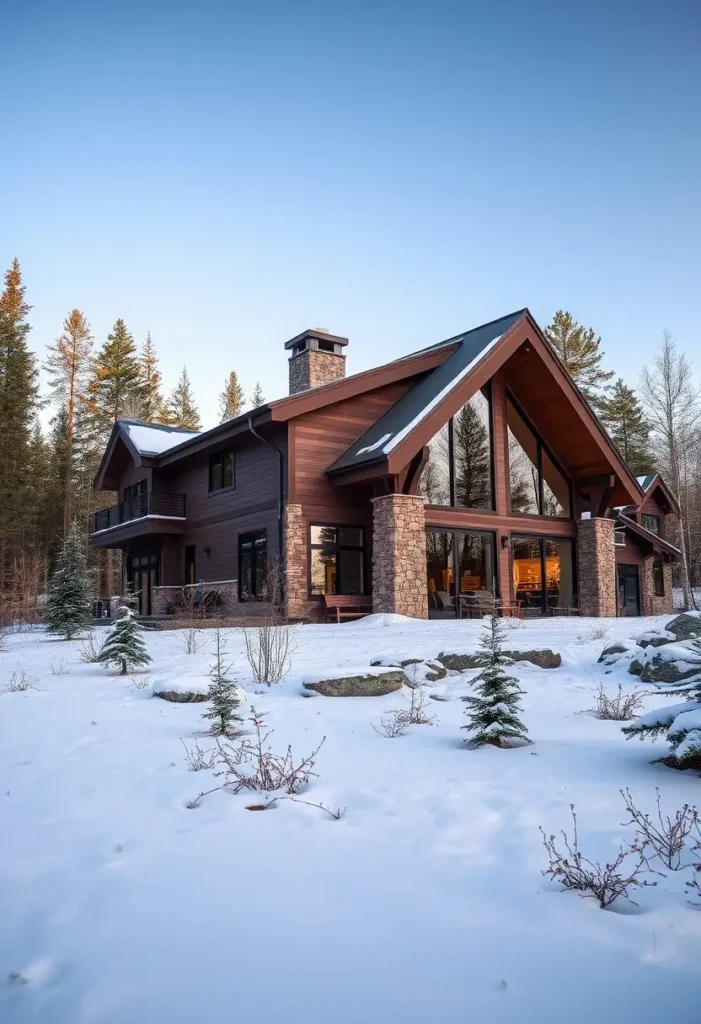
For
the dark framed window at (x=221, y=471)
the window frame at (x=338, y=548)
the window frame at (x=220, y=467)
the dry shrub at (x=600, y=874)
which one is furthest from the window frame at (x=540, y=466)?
the dry shrub at (x=600, y=874)

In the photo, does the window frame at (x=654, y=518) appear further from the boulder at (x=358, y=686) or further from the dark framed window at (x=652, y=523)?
the boulder at (x=358, y=686)

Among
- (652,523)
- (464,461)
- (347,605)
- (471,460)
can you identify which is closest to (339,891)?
(347,605)

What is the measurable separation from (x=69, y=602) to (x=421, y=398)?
915 centimetres

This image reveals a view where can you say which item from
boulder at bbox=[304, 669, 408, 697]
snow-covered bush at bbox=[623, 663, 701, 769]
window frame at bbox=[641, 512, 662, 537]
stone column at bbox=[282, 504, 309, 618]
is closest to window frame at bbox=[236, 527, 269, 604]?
stone column at bbox=[282, 504, 309, 618]

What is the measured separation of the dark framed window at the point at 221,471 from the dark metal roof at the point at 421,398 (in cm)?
372

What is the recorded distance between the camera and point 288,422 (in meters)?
16.8

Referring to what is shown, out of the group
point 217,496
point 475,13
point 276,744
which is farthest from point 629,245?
point 276,744

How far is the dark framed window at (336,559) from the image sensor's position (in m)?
16.9

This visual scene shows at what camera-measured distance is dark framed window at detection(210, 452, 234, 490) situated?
64.4 ft

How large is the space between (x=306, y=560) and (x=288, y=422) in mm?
3190

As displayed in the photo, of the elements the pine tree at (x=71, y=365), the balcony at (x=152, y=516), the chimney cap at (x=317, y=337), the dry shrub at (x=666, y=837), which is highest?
the pine tree at (x=71, y=365)

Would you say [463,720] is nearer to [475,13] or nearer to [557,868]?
[557,868]

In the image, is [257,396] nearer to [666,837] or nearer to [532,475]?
[532,475]

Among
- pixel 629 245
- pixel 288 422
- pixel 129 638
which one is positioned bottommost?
pixel 129 638
